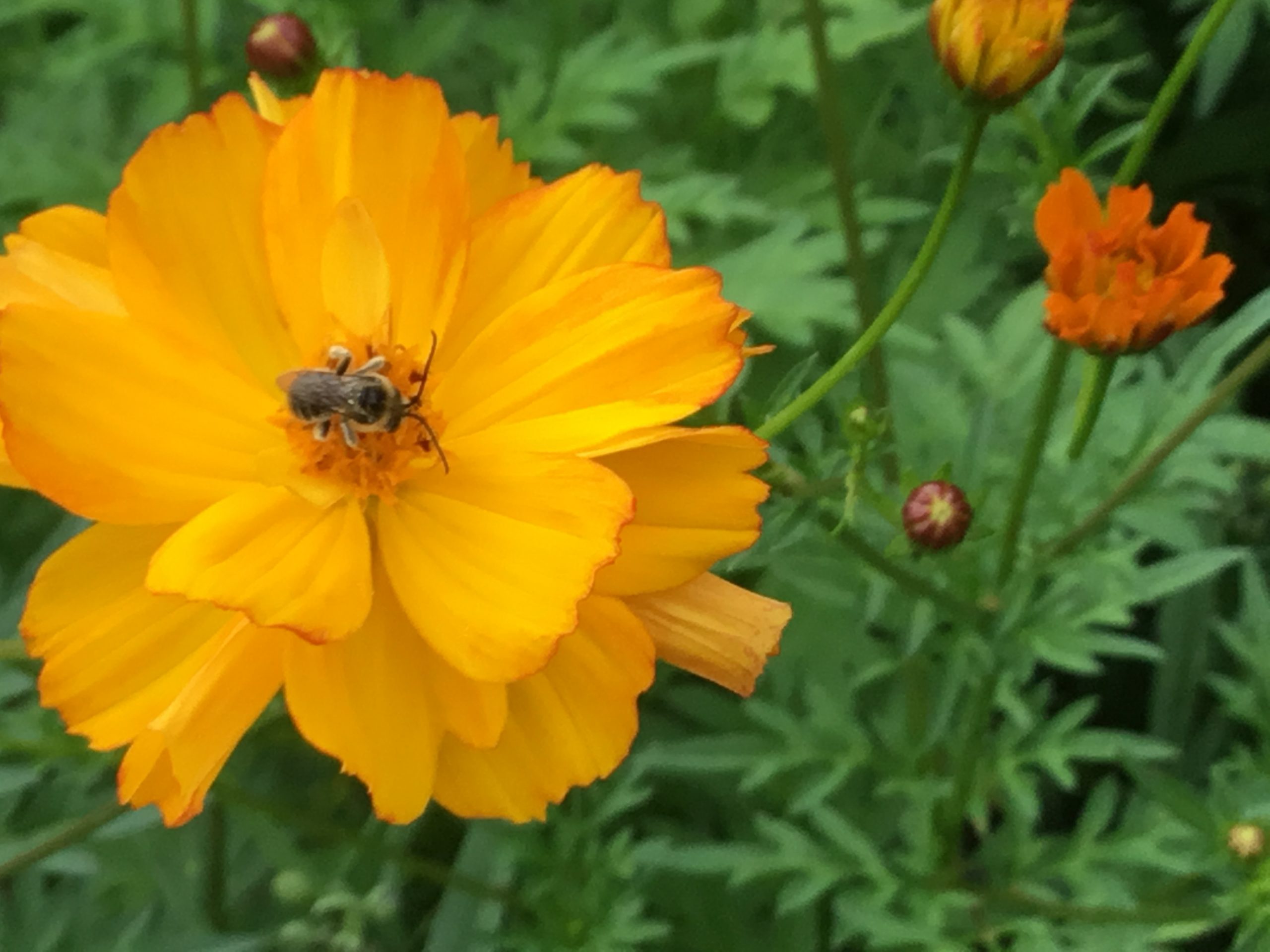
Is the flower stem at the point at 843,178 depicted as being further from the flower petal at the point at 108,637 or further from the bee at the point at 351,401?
the flower petal at the point at 108,637

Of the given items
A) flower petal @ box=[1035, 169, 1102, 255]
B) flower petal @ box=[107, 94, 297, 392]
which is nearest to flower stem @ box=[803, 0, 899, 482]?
flower petal @ box=[1035, 169, 1102, 255]

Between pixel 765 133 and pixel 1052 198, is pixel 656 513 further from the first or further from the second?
pixel 765 133

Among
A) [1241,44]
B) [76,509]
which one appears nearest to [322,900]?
[76,509]

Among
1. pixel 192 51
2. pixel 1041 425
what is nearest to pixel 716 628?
pixel 1041 425

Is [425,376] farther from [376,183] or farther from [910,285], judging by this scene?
[910,285]

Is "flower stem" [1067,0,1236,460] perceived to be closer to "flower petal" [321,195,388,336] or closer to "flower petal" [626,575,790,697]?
"flower petal" [626,575,790,697]
